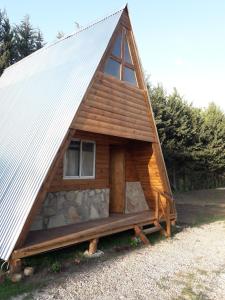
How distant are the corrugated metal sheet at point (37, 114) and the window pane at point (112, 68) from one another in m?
0.58

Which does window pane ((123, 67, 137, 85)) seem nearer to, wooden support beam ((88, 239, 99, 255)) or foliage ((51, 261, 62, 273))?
wooden support beam ((88, 239, 99, 255))

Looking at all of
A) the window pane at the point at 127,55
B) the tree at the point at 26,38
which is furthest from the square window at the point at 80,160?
the tree at the point at 26,38

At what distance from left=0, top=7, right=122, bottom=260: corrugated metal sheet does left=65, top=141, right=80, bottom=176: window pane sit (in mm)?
1721

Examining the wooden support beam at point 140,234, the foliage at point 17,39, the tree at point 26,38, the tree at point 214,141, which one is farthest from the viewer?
the tree at point 214,141

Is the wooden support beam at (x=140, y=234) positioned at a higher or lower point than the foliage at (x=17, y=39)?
lower

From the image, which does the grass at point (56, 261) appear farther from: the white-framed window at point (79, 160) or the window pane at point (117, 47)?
the window pane at point (117, 47)

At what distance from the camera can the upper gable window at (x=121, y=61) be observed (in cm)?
908

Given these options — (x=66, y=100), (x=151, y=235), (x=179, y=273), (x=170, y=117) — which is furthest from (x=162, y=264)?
(x=170, y=117)

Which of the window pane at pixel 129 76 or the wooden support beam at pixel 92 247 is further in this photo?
the window pane at pixel 129 76

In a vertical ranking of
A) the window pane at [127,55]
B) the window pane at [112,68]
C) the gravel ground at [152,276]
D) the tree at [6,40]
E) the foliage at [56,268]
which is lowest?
the gravel ground at [152,276]

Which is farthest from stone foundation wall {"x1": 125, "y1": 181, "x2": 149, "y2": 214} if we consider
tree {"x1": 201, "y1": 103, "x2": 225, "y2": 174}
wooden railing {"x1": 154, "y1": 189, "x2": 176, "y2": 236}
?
tree {"x1": 201, "y1": 103, "x2": 225, "y2": 174}

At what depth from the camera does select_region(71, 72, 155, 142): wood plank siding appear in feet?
25.2

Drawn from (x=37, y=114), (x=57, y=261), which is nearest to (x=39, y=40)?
(x=37, y=114)

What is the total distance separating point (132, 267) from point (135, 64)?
6.25 m
